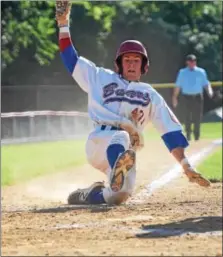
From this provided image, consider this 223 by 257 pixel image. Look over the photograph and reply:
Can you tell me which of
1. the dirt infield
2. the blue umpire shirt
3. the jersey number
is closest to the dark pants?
the blue umpire shirt

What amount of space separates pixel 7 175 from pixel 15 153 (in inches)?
145

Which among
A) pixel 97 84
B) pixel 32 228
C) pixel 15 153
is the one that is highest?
pixel 97 84

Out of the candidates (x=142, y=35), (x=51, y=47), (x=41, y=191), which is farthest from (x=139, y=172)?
(x=142, y=35)

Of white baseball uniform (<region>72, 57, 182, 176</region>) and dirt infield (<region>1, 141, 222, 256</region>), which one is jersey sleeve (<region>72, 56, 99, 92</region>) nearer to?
white baseball uniform (<region>72, 57, 182, 176</region>)

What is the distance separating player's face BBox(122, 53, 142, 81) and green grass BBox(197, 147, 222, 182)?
16.5ft

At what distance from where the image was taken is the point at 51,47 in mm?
29062

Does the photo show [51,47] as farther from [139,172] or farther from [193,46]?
[139,172]

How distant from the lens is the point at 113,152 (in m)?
7.82

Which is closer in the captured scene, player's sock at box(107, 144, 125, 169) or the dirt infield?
the dirt infield

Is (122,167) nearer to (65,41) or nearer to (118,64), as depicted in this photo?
(118,64)

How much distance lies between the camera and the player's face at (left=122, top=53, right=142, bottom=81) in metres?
8.26

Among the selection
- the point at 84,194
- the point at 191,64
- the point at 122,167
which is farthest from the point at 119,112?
the point at 191,64

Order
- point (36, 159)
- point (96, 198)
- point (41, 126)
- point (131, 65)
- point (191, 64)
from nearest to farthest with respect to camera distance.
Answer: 1. point (96, 198)
2. point (131, 65)
3. point (36, 159)
4. point (191, 64)
5. point (41, 126)

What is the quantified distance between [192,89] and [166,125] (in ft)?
39.7
